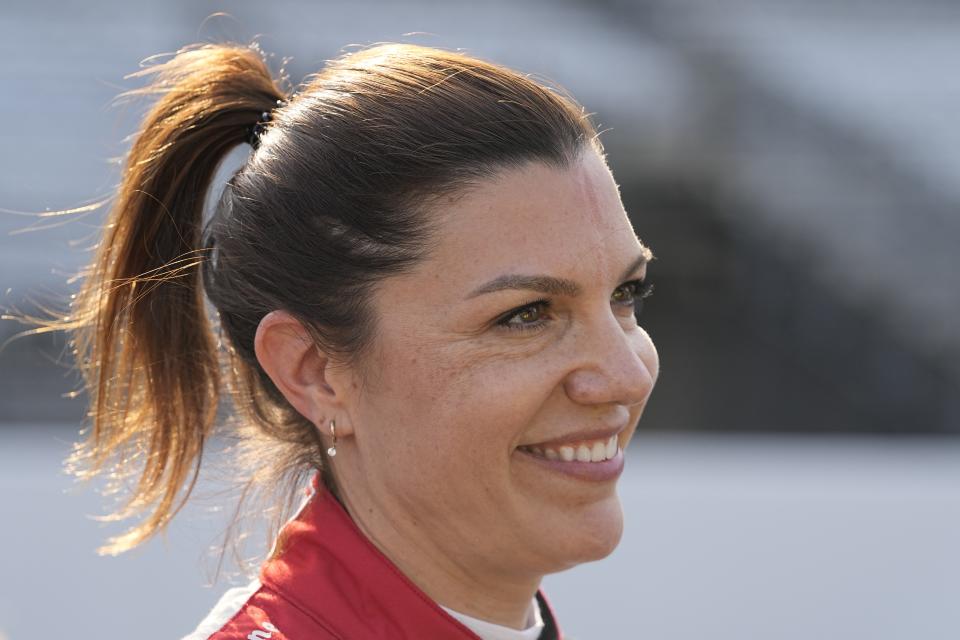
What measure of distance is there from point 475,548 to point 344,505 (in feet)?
0.63

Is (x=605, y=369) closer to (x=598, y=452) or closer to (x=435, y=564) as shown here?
(x=598, y=452)

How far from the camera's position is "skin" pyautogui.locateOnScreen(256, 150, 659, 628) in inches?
56.6

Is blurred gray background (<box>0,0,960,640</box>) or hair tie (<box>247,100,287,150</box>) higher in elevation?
hair tie (<box>247,100,287,150</box>)

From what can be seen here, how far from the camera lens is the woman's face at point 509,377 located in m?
1.44

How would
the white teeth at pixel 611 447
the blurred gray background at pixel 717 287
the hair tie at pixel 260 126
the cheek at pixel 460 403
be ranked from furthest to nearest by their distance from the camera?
the blurred gray background at pixel 717 287
the hair tie at pixel 260 126
the white teeth at pixel 611 447
the cheek at pixel 460 403

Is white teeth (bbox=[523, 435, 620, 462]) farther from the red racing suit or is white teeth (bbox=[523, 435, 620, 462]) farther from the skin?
the red racing suit

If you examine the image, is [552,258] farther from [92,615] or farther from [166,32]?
[166,32]

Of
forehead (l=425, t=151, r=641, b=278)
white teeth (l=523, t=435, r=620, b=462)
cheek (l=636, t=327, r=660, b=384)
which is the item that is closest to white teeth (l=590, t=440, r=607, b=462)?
white teeth (l=523, t=435, r=620, b=462)

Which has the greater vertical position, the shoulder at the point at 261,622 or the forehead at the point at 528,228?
the forehead at the point at 528,228

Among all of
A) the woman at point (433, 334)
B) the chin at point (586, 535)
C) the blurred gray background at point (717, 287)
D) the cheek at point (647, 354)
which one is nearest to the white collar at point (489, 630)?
the woman at point (433, 334)

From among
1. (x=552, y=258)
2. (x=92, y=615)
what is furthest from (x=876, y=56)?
(x=552, y=258)

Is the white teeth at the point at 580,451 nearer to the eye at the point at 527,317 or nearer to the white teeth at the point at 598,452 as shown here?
the white teeth at the point at 598,452

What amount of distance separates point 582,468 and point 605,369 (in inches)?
4.9

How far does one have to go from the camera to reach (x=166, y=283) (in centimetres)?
172
